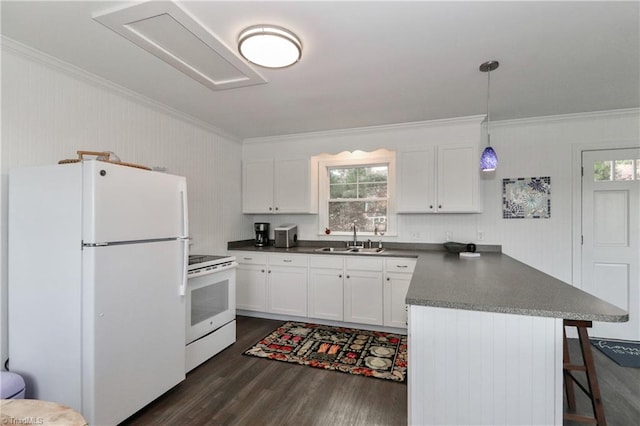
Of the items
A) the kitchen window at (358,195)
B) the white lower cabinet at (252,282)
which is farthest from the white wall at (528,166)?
the white lower cabinet at (252,282)

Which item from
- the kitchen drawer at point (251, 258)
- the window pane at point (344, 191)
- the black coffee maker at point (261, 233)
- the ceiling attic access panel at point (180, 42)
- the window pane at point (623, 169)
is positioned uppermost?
the ceiling attic access panel at point (180, 42)

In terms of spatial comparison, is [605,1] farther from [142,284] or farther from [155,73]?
[142,284]

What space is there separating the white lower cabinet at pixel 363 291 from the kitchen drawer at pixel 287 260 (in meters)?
0.54

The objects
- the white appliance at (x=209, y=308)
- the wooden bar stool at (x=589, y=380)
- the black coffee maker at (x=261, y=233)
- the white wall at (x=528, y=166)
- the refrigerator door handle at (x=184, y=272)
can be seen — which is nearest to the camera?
the wooden bar stool at (x=589, y=380)

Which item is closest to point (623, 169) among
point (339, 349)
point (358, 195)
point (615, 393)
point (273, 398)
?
point (615, 393)

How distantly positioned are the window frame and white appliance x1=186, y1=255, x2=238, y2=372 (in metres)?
1.57

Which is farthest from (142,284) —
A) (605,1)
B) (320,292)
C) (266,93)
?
(605,1)

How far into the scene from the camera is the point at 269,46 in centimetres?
189

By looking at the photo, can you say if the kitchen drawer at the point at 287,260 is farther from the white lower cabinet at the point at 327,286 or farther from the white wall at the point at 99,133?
the white wall at the point at 99,133

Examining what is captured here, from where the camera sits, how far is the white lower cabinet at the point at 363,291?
11.5 feet

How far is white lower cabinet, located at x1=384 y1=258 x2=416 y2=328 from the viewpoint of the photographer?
3.40m

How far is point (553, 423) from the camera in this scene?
4.58 feet

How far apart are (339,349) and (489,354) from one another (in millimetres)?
1856

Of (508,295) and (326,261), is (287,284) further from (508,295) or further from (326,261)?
(508,295)
